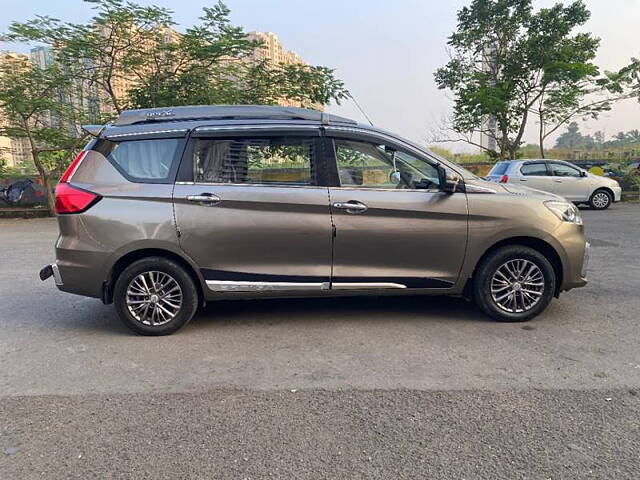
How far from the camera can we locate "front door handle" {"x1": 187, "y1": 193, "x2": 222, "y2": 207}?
413 cm

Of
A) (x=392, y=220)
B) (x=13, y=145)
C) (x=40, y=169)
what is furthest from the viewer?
(x=13, y=145)

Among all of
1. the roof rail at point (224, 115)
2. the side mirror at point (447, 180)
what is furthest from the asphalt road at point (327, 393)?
the roof rail at point (224, 115)

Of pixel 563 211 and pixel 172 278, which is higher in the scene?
pixel 563 211

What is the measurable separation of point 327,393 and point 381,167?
2189 mm

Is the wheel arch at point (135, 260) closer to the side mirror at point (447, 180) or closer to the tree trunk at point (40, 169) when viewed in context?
the side mirror at point (447, 180)

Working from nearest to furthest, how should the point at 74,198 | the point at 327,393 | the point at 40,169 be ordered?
the point at 327,393, the point at 74,198, the point at 40,169

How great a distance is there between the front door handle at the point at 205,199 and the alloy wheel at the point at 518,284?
267 centimetres

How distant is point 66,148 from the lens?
50.4 ft

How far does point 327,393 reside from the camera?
3141 millimetres

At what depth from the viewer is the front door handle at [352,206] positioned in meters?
4.19

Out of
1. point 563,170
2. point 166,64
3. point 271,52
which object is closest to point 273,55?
point 271,52

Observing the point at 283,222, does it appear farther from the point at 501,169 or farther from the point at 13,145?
the point at 13,145

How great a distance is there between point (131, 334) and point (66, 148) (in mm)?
13461

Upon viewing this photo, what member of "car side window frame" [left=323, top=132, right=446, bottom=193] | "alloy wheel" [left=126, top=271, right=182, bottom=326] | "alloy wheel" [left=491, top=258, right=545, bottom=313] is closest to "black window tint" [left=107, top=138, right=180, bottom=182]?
"alloy wheel" [left=126, top=271, right=182, bottom=326]
